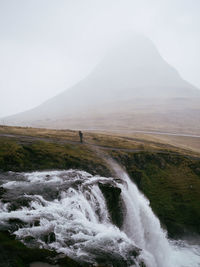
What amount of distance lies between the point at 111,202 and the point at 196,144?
71948 mm

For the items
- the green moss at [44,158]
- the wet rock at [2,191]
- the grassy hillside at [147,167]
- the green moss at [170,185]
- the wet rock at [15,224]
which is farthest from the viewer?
the green moss at [170,185]

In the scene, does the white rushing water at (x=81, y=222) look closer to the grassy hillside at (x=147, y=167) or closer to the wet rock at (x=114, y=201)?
the wet rock at (x=114, y=201)

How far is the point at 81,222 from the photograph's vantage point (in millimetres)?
17859

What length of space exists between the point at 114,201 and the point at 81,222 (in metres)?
9.43

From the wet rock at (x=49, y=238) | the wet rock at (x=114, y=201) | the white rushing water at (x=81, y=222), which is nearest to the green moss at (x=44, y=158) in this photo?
the white rushing water at (x=81, y=222)

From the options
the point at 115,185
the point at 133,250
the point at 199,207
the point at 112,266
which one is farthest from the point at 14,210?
the point at 199,207

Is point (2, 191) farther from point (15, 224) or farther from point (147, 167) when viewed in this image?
point (147, 167)

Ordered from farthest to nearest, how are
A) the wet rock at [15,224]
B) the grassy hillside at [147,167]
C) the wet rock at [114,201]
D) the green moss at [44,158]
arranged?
1. the grassy hillside at [147,167]
2. the green moss at [44,158]
3. the wet rock at [114,201]
4. the wet rock at [15,224]

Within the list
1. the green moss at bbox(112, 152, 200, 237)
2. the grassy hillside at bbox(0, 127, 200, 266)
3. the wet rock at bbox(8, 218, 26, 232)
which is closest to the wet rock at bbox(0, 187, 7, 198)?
the wet rock at bbox(8, 218, 26, 232)

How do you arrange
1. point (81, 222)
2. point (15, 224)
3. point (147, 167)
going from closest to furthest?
point (15, 224) → point (81, 222) → point (147, 167)

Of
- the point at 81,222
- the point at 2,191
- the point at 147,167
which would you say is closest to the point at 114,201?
the point at 81,222

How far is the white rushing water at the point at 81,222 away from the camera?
1505 centimetres

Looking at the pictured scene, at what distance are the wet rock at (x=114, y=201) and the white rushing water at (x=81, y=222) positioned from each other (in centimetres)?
41

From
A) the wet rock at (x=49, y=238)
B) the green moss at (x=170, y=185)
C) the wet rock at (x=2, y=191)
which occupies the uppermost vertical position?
the wet rock at (x=2, y=191)
